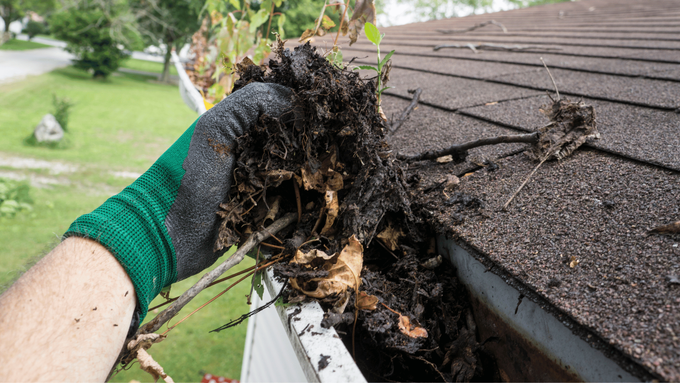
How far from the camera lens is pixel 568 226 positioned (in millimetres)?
891

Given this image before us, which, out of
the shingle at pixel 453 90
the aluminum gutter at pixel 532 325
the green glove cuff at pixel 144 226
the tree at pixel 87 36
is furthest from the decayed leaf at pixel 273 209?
the tree at pixel 87 36

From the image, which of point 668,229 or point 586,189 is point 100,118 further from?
point 668,229

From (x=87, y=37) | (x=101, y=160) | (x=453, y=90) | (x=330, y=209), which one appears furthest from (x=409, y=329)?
(x=87, y=37)

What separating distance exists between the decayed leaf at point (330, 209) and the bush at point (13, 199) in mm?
8465

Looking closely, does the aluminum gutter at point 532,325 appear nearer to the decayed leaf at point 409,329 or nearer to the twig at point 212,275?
the decayed leaf at point 409,329

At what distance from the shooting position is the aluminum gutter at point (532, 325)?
0.67 meters

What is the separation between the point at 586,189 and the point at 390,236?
533mm

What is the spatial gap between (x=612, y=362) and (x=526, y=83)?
6.21ft

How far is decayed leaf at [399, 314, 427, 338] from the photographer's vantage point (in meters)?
0.90

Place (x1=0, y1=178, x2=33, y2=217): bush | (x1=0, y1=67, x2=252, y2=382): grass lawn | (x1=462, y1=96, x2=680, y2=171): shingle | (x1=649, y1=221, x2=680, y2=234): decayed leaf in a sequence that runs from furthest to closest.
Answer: (x1=0, y1=178, x2=33, y2=217): bush → (x1=0, y1=67, x2=252, y2=382): grass lawn → (x1=462, y1=96, x2=680, y2=171): shingle → (x1=649, y1=221, x2=680, y2=234): decayed leaf

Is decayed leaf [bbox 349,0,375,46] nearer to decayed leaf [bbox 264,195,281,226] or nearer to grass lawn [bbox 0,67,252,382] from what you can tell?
decayed leaf [bbox 264,195,281,226]

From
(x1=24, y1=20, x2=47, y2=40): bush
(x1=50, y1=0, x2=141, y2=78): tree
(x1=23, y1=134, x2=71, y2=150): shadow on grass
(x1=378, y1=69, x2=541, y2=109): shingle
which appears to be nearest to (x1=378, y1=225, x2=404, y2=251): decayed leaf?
(x1=378, y1=69, x2=541, y2=109): shingle

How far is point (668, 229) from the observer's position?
0.80 meters

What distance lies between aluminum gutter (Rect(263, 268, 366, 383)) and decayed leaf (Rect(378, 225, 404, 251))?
0.92 feet
